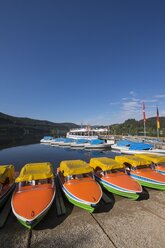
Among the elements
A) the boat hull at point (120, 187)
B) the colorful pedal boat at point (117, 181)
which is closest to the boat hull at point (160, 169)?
the colorful pedal boat at point (117, 181)

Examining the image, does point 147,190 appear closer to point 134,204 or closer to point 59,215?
point 134,204

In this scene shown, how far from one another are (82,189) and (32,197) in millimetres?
2972

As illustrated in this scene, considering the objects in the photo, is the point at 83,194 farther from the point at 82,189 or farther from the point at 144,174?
the point at 144,174

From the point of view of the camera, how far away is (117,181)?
32.9 ft

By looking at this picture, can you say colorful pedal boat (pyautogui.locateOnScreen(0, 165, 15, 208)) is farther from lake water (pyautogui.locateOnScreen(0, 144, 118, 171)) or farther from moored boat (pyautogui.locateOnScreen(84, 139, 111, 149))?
moored boat (pyautogui.locateOnScreen(84, 139, 111, 149))

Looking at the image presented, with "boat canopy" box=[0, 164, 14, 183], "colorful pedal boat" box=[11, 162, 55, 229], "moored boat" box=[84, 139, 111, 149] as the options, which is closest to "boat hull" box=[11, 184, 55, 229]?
"colorful pedal boat" box=[11, 162, 55, 229]

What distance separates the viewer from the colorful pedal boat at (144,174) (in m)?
10.5

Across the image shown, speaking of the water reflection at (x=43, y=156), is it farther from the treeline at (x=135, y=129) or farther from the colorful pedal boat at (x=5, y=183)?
the treeline at (x=135, y=129)

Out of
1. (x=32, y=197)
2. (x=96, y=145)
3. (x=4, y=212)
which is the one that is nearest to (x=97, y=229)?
(x=32, y=197)

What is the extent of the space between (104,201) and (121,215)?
158 cm

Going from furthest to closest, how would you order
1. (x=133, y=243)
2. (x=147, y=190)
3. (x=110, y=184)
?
(x=147, y=190)
(x=110, y=184)
(x=133, y=243)

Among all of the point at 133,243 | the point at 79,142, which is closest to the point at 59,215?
the point at 133,243

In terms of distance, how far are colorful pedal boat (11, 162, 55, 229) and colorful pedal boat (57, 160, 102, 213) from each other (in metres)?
1.13

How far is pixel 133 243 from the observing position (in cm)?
582
